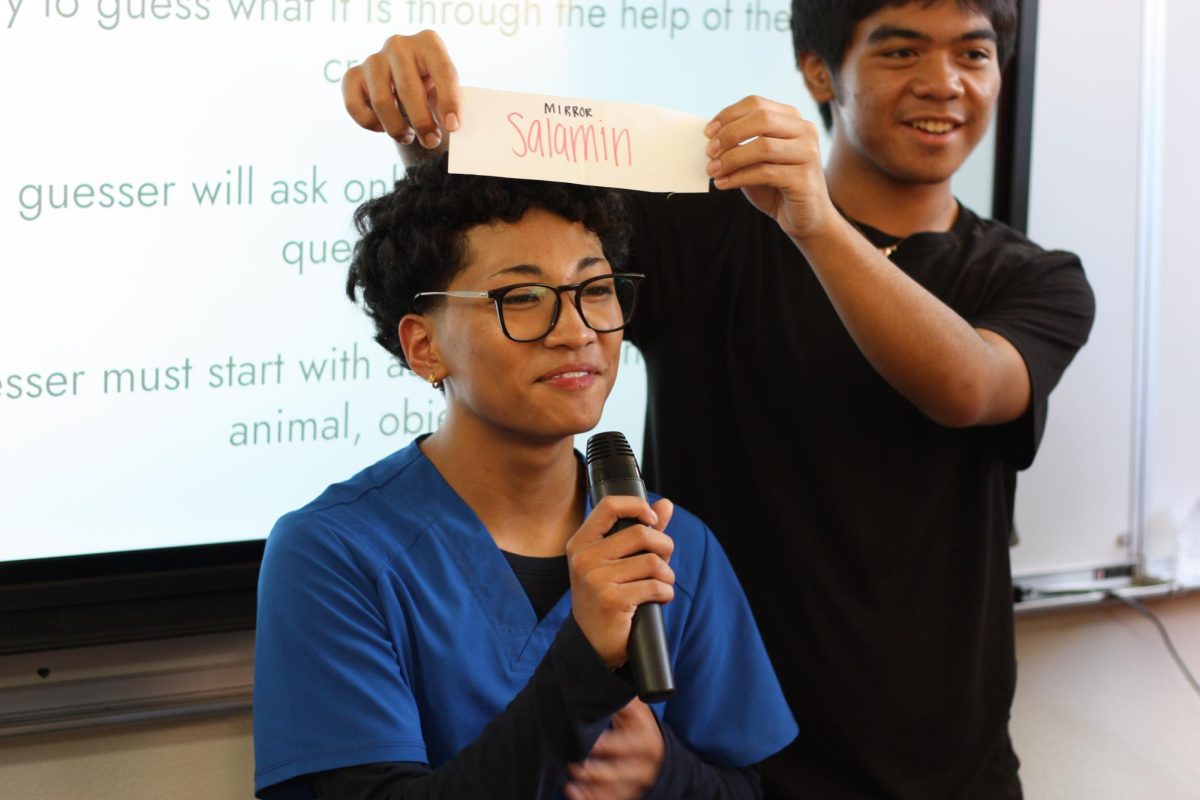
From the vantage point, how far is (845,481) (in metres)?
1.51

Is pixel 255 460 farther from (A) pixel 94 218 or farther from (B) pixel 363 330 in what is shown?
(A) pixel 94 218

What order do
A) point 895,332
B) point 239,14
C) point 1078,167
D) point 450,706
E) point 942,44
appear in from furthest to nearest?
point 1078,167, point 239,14, point 942,44, point 895,332, point 450,706

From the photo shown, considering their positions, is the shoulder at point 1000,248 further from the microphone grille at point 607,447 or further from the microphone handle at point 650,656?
the microphone handle at point 650,656

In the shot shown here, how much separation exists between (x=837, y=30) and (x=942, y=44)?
0.14m

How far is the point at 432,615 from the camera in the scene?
1146mm

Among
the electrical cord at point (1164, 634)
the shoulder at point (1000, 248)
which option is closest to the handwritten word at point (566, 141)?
the shoulder at point (1000, 248)

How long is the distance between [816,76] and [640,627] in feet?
3.22

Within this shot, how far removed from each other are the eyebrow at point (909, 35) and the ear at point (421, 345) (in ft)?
2.42

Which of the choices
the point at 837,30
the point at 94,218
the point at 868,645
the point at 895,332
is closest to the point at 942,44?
the point at 837,30

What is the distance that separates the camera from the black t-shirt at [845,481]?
1.51 metres

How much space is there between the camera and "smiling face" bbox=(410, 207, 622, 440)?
46.3 inches

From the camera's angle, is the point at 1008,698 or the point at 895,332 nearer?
the point at 895,332

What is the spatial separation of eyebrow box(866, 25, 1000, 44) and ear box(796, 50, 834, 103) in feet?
0.36

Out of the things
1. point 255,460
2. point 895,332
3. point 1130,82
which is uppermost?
point 1130,82
